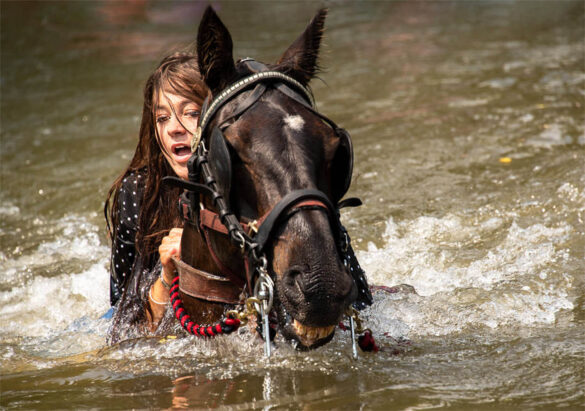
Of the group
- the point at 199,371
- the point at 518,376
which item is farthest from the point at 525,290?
the point at 199,371

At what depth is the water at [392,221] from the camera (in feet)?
10.8

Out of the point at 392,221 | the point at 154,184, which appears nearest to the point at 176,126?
the point at 154,184

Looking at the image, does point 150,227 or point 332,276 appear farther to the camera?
point 150,227

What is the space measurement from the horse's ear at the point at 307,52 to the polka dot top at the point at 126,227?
4.36ft

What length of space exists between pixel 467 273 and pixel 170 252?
7.85ft

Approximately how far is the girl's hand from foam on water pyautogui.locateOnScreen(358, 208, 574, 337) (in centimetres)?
99

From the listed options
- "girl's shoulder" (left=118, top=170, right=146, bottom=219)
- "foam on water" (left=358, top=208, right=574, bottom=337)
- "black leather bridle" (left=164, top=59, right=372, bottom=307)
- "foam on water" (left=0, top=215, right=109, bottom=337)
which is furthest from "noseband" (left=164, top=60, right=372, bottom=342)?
"foam on water" (left=0, top=215, right=109, bottom=337)

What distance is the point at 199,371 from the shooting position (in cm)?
351

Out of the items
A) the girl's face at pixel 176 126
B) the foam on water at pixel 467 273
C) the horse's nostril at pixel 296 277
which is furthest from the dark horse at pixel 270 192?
the foam on water at pixel 467 273

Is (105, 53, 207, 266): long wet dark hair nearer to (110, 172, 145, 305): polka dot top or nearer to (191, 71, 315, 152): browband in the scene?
(110, 172, 145, 305): polka dot top

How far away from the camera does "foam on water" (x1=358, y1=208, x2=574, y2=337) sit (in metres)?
4.00

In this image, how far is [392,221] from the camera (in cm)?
621

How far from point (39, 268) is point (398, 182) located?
324 cm

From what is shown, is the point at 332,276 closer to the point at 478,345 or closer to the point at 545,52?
the point at 478,345
